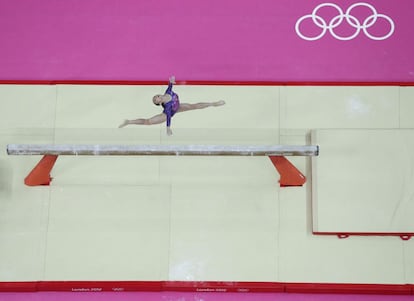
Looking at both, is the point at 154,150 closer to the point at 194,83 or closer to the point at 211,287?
the point at 194,83

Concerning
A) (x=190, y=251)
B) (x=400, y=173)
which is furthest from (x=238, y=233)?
(x=400, y=173)

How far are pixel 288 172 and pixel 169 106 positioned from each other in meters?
1.14

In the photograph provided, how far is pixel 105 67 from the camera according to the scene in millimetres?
4180

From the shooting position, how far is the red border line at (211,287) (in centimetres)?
373

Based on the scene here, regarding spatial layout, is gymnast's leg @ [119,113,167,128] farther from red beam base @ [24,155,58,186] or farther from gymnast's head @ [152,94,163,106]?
red beam base @ [24,155,58,186]

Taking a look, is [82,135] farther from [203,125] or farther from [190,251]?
[190,251]

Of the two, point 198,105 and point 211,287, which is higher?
point 198,105

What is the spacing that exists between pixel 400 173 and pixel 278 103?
1.17 metres

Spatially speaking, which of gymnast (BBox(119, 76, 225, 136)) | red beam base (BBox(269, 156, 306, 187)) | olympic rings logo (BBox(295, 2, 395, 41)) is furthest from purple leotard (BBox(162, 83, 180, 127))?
olympic rings logo (BBox(295, 2, 395, 41))

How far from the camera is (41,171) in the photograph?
A: 11.8 feet

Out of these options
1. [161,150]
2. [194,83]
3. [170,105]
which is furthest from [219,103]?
[161,150]

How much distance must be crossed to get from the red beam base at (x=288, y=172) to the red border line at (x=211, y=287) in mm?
860

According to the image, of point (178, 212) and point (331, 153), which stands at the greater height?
point (331, 153)

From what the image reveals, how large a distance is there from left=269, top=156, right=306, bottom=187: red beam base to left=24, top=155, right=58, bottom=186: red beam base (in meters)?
1.77
